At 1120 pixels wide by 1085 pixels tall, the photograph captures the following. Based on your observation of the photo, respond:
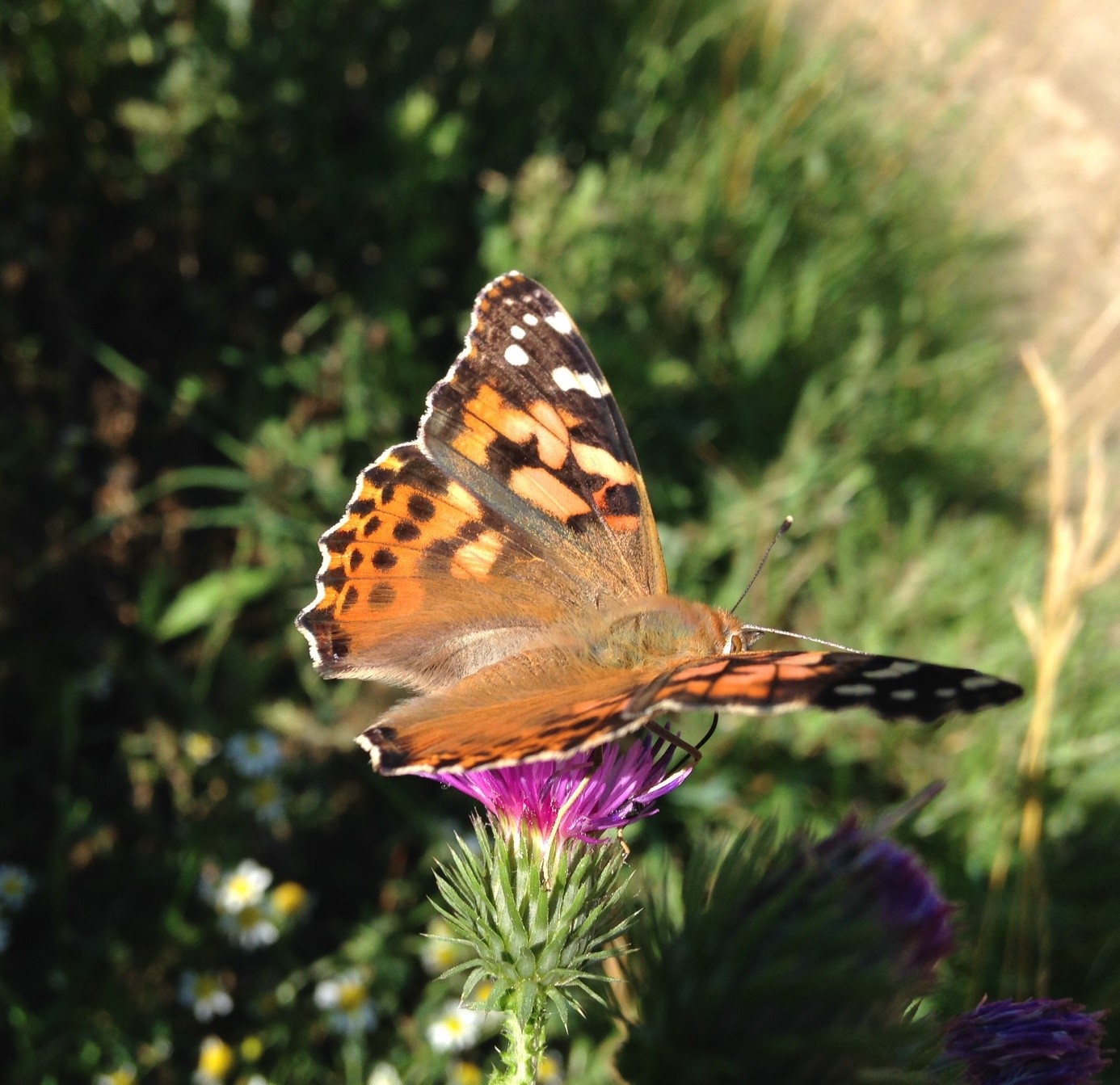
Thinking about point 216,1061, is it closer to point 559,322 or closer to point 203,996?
point 203,996

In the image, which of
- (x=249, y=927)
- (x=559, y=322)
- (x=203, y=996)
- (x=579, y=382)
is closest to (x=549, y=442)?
(x=579, y=382)

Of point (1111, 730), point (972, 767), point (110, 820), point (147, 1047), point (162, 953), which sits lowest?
point (147, 1047)

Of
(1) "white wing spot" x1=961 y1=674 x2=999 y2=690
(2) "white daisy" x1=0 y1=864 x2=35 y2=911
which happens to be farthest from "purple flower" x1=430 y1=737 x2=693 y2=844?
(2) "white daisy" x1=0 y1=864 x2=35 y2=911

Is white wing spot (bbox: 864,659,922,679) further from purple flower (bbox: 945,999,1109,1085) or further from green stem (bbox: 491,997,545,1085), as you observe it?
green stem (bbox: 491,997,545,1085)

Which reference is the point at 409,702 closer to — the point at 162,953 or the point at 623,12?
the point at 162,953

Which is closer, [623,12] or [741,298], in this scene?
[741,298]

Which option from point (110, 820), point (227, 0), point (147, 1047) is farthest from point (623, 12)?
point (147, 1047)

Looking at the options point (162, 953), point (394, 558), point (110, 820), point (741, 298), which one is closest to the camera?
point (394, 558)
